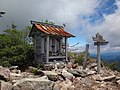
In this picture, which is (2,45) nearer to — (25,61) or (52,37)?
(25,61)

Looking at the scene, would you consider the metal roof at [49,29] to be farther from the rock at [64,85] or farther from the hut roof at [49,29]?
the rock at [64,85]

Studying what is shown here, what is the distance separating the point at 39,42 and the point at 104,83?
657 cm

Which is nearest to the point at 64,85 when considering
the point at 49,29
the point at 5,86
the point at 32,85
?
the point at 32,85

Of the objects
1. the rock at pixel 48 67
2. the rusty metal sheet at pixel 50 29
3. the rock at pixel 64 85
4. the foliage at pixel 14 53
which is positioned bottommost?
the rock at pixel 64 85

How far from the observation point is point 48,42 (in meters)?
16.2

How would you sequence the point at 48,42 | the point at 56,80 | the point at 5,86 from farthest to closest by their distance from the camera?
the point at 48,42
the point at 56,80
the point at 5,86

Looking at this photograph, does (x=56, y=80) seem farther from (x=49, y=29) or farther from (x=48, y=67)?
(x=49, y=29)

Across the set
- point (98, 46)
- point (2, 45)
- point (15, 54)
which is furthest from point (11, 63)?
point (98, 46)

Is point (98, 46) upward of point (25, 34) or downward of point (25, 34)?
downward

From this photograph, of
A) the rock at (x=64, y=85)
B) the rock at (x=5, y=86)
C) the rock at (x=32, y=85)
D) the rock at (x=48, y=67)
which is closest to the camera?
the rock at (x=32, y=85)

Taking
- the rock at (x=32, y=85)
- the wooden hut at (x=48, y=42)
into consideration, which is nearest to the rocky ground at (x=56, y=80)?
the rock at (x=32, y=85)

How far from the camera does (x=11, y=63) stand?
16594 mm

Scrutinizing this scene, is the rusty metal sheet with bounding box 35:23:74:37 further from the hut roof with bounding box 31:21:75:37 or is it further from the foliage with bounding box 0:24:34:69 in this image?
the foliage with bounding box 0:24:34:69

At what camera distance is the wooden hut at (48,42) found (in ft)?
53.3
